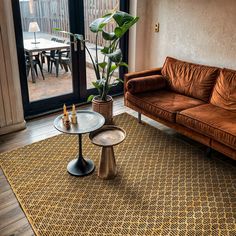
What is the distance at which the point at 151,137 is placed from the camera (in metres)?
3.41

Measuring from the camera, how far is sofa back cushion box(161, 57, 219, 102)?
341cm

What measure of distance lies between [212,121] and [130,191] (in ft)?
3.56

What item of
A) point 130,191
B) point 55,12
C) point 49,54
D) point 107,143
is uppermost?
point 55,12

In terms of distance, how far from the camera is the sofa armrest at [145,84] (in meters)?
3.55

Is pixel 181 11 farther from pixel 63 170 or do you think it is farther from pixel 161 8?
pixel 63 170

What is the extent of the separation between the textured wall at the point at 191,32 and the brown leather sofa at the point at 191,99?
250 millimetres

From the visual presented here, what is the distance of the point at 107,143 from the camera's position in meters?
2.45

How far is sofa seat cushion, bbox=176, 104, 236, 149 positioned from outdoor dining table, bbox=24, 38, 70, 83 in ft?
7.12

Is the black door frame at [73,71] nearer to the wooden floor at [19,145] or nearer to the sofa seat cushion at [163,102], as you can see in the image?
the wooden floor at [19,145]

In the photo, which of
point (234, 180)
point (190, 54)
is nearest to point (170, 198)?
point (234, 180)

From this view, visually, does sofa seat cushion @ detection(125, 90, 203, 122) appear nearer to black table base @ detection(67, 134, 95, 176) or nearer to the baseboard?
black table base @ detection(67, 134, 95, 176)

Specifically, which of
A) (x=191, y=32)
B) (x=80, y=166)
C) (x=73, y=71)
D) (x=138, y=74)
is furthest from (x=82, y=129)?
(x=191, y=32)

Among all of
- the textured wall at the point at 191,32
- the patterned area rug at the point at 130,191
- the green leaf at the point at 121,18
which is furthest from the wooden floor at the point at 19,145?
the green leaf at the point at 121,18

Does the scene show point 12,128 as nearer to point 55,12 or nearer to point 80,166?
point 80,166
